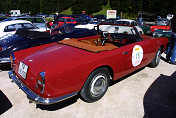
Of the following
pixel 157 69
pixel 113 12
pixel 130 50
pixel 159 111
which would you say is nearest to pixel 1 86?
pixel 130 50

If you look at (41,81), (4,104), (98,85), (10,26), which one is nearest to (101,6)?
(10,26)

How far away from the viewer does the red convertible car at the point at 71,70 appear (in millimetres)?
2244

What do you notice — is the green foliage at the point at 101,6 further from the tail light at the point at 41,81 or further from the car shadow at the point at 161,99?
the tail light at the point at 41,81

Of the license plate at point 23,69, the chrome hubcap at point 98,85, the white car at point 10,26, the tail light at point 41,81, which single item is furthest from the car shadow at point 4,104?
the white car at point 10,26

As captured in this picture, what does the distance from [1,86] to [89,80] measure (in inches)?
94.2

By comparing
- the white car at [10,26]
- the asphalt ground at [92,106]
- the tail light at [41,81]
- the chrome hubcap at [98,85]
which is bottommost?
the asphalt ground at [92,106]

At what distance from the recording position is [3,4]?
6688 centimetres

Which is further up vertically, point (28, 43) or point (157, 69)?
point (28, 43)

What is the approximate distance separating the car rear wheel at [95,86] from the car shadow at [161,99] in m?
0.89

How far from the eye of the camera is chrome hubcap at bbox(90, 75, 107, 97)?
109 inches

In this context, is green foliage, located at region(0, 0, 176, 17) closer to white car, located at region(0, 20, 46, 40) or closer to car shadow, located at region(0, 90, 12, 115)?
white car, located at region(0, 20, 46, 40)

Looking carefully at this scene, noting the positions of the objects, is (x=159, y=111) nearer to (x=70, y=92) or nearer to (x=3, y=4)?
(x=70, y=92)

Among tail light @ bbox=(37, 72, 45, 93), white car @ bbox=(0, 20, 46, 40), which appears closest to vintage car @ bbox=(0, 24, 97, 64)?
white car @ bbox=(0, 20, 46, 40)

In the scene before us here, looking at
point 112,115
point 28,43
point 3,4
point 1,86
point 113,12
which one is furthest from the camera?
point 3,4
